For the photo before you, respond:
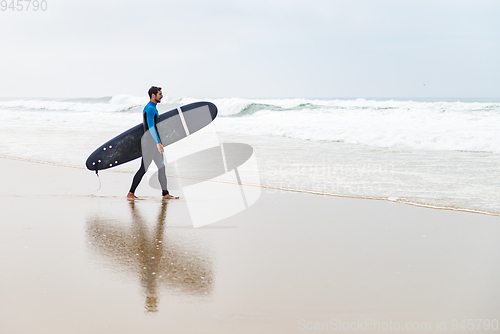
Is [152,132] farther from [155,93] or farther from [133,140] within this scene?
[133,140]

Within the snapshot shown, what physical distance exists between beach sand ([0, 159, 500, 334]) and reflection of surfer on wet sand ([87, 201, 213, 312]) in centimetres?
2

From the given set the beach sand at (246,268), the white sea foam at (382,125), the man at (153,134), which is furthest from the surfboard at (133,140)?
the white sea foam at (382,125)

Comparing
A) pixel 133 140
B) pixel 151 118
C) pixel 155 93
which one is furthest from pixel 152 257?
pixel 133 140

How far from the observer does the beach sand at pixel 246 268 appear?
8.98 ft

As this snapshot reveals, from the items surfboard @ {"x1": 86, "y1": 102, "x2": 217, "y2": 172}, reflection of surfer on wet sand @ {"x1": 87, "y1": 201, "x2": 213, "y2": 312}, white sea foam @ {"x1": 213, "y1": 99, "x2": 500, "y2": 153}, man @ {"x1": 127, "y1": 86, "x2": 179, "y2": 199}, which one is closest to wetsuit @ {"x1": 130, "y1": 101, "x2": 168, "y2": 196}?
man @ {"x1": 127, "y1": 86, "x2": 179, "y2": 199}

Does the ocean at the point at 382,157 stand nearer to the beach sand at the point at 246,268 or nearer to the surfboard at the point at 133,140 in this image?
the beach sand at the point at 246,268

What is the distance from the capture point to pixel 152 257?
3855mm

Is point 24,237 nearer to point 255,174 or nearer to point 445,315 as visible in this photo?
point 445,315

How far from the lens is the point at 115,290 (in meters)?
3.11

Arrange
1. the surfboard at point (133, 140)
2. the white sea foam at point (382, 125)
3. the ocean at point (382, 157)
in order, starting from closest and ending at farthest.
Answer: the ocean at point (382, 157) → the surfboard at point (133, 140) → the white sea foam at point (382, 125)

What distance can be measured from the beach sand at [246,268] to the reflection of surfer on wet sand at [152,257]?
0.05ft

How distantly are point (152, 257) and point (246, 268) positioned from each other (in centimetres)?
84

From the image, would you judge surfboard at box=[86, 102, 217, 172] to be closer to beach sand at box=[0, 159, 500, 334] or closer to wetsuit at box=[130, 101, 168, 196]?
wetsuit at box=[130, 101, 168, 196]

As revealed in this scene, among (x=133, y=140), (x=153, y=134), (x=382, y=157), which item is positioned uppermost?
(x=153, y=134)
